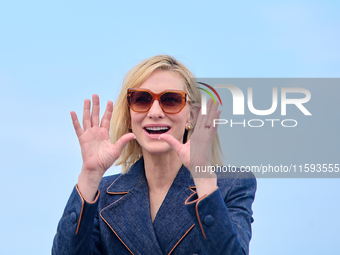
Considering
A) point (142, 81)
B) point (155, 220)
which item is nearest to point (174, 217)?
point (155, 220)

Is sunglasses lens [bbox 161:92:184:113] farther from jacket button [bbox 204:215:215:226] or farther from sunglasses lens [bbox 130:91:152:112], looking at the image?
jacket button [bbox 204:215:215:226]

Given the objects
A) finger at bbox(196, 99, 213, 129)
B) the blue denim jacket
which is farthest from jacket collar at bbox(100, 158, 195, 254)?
finger at bbox(196, 99, 213, 129)

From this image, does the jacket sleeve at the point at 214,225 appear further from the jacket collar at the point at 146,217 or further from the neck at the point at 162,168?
the neck at the point at 162,168

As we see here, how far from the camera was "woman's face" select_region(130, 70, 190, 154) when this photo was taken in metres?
5.55

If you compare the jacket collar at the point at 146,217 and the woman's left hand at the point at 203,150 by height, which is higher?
the woman's left hand at the point at 203,150

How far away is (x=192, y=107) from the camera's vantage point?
589 centimetres

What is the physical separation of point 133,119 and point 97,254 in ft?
4.97

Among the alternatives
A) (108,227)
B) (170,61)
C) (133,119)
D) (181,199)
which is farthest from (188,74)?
(108,227)

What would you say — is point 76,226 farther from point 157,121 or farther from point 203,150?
point 203,150

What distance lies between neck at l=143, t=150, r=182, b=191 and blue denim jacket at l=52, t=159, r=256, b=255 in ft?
0.30

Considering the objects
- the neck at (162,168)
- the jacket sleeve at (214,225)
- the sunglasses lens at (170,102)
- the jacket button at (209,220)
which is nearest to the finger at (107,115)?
the sunglasses lens at (170,102)

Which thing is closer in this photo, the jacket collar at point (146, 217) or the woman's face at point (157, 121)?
the jacket collar at point (146, 217)

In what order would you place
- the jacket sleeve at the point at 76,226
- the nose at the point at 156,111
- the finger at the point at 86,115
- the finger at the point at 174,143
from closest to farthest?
the finger at the point at 174,143
the jacket sleeve at the point at 76,226
the finger at the point at 86,115
the nose at the point at 156,111

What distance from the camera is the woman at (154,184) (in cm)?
456
